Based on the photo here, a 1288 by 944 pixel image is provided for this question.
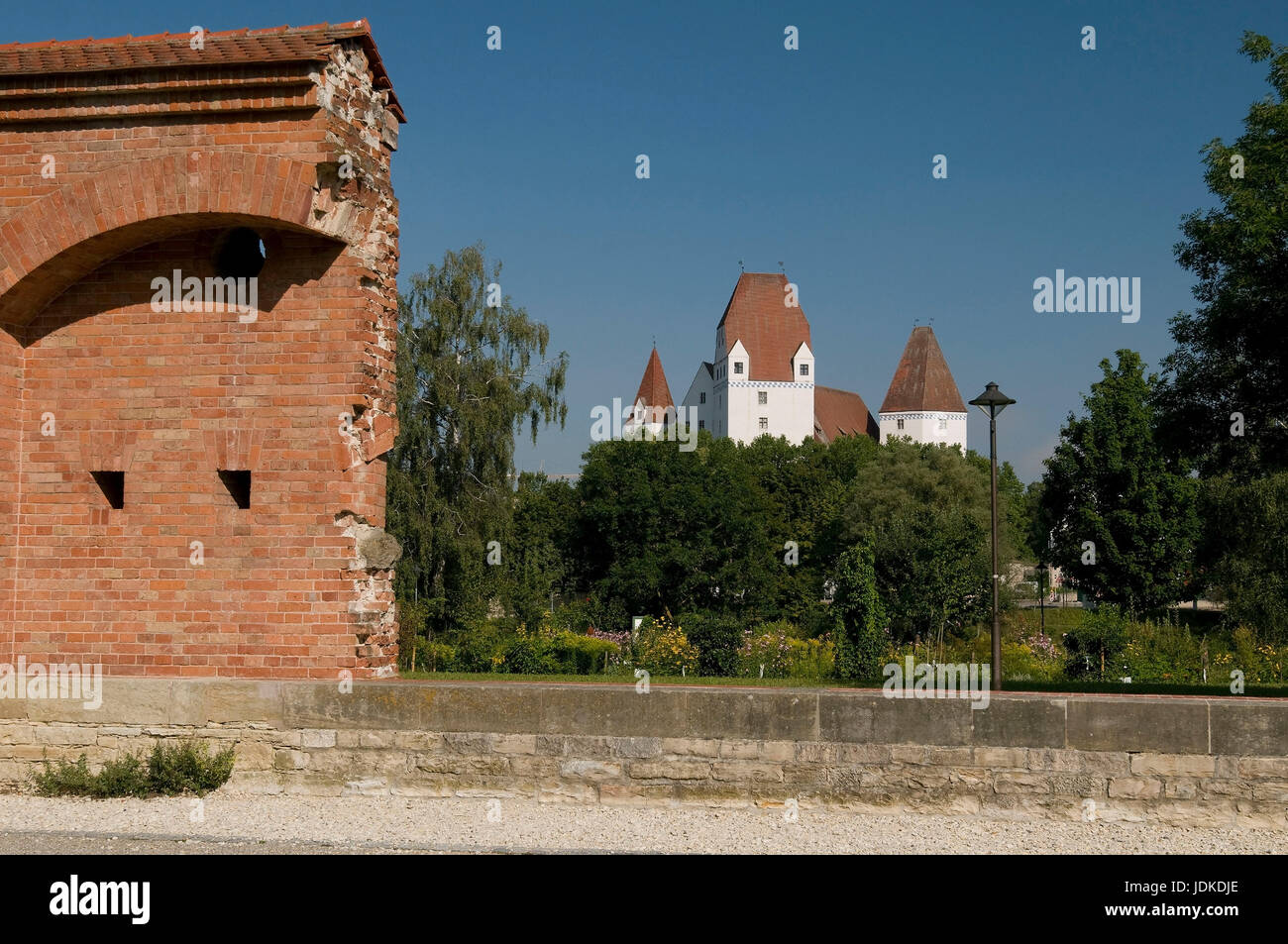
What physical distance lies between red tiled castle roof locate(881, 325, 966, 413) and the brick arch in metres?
96.6

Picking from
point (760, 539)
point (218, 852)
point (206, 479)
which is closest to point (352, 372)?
point (206, 479)

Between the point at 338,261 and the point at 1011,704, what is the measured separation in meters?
6.17

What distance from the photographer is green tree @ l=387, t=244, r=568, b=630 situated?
3456cm

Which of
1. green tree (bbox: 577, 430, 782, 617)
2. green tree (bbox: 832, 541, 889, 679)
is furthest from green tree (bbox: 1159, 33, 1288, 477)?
green tree (bbox: 577, 430, 782, 617)

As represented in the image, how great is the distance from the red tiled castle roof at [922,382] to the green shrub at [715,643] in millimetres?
85186

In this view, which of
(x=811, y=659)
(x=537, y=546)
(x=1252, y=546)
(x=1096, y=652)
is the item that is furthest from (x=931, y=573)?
(x=537, y=546)

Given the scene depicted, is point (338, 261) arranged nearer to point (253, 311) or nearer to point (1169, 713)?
point (253, 311)

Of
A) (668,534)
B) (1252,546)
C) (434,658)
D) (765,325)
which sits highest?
(765,325)

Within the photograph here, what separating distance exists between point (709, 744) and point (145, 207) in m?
6.06

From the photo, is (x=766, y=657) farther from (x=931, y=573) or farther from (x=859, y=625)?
(x=931, y=573)

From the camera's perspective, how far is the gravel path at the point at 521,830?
659cm

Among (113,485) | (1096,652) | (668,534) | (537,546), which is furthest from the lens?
(668,534)

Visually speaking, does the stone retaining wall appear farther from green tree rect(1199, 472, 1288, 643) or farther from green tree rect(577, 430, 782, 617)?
green tree rect(577, 430, 782, 617)

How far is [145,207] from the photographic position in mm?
8297
